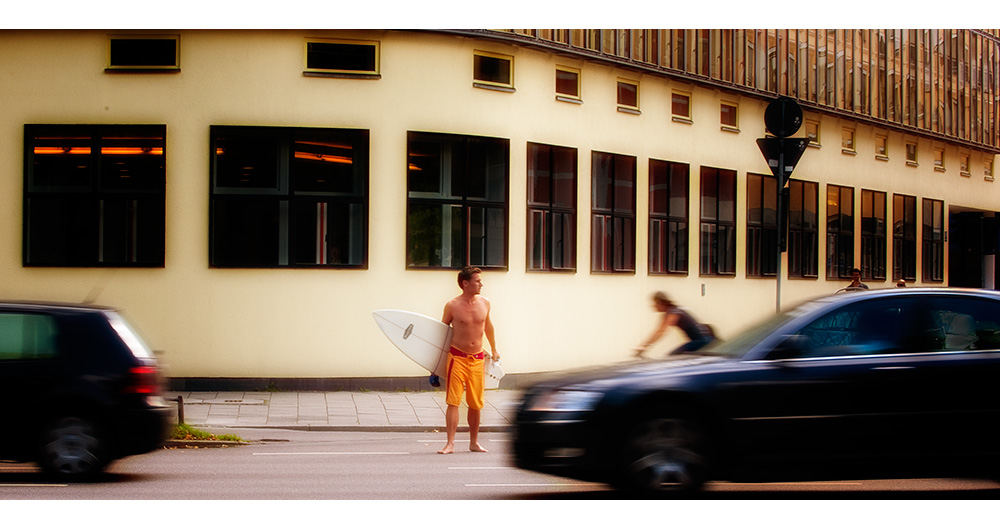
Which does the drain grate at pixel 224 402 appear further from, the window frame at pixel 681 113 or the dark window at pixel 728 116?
the dark window at pixel 728 116

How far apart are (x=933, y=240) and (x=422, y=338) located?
2442cm

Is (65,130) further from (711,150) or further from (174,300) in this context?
(711,150)

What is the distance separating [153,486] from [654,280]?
568 inches

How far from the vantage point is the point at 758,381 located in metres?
7.34

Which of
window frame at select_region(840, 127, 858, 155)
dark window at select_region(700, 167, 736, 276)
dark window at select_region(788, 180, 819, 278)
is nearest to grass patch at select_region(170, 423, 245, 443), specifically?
dark window at select_region(700, 167, 736, 276)

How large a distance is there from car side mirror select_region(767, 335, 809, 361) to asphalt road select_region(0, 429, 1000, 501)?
1020 millimetres

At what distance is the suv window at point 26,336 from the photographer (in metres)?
8.55

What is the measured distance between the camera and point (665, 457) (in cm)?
730

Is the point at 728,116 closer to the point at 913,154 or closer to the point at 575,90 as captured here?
the point at 575,90

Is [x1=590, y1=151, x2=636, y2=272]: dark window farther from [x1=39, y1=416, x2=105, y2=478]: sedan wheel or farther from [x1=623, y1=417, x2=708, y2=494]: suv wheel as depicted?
[x1=623, y1=417, x2=708, y2=494]: suv wheel

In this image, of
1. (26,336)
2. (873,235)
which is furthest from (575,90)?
(26,336)
